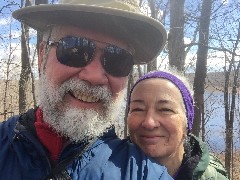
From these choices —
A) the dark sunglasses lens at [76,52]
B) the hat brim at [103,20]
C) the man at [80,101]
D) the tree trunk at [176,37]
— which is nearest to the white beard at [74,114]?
the man at [80,101]

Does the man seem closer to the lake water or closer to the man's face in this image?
the man's face

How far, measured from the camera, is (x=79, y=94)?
1773mm

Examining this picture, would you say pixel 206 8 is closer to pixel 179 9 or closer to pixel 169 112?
pixel 179 9

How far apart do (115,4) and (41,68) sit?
0.61 metres

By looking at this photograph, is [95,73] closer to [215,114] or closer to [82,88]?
[82,88]

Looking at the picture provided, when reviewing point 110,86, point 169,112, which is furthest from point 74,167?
point 169,112

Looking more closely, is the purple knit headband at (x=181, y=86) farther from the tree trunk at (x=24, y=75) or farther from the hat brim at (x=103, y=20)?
the tree trunk at (x=24, y=75)

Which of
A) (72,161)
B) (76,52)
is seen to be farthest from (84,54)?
(72,161)

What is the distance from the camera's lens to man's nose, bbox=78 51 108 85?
177 centimetres

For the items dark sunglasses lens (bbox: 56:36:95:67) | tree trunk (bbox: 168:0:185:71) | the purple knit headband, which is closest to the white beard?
dark sunglasses lens (bbox: 56:36:95:67)

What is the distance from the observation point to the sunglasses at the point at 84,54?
1.80 metres

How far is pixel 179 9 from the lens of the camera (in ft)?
26.3

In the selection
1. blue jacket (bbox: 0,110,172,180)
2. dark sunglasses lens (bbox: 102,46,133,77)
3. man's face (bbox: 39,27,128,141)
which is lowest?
blue jacket (bbox: 0,110,172,180)

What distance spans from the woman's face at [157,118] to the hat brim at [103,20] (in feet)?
1.03
